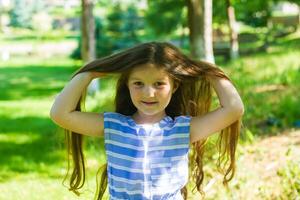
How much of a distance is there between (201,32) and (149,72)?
7819 millimetres

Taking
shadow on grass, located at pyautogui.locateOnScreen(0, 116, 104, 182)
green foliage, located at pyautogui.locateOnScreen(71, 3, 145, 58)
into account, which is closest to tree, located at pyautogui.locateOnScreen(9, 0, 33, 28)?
green foliage, located at pyautogui.locateOnScreen(71, 3, 145, 58)

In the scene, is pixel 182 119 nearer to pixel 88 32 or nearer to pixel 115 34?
pixel 88 32

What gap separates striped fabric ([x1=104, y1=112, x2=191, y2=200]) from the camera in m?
2.56

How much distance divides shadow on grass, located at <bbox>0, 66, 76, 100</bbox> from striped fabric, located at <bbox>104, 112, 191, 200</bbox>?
10.7 m

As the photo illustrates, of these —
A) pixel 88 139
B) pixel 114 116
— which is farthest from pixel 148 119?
pixel 88 139

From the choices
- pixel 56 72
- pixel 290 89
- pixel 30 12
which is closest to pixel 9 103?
pixel 290 89

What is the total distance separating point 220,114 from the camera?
2682 millimetres

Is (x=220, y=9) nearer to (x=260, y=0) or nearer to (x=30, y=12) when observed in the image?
(x=260, y=0)

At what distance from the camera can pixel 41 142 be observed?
7.50 metres

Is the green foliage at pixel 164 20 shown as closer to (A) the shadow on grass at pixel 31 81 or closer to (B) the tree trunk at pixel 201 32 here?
(A) the shadow on grass at pixel 31 81

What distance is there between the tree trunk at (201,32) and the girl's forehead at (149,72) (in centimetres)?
754

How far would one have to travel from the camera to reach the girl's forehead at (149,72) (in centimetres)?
254

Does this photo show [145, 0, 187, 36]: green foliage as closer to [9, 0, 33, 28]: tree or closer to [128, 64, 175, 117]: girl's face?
[128, 64, 175, 117]: girl's face

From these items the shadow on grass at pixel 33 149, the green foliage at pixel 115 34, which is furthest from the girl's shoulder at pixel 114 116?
the green foliage at pixel 115 34
